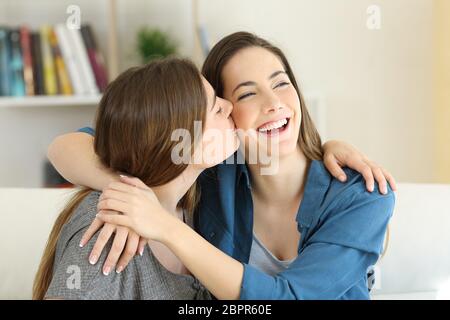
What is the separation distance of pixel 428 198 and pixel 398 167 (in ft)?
4.27

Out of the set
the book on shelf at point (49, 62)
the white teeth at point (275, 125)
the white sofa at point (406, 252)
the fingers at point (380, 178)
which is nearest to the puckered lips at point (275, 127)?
the white teeth at point (275, 125)

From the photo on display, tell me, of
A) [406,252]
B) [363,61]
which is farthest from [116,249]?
[363,61]

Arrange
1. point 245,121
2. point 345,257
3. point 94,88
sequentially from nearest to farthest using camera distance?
point 345,257 → point 245,121 → point 94,88

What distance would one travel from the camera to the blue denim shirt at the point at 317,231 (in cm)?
107

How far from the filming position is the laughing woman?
1.01 metres

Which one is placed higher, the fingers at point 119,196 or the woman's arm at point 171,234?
the fingers at point 119,196

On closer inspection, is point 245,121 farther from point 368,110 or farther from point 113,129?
point 368,110

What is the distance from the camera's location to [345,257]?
1.11m

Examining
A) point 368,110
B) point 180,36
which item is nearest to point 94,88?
point 180,36

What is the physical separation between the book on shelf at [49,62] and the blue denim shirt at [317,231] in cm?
138

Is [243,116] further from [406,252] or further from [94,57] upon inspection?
[94,57]

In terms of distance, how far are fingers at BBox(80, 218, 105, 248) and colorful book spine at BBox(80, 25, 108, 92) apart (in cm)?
177

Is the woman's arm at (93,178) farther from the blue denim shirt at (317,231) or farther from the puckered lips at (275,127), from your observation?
the puckered lips at (275,127)

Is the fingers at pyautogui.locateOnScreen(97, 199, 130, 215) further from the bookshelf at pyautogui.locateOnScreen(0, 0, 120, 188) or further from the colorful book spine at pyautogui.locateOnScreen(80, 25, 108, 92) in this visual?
the bookshelf at pyautogui.locateOnScreen(0, 0, 120, 188)
